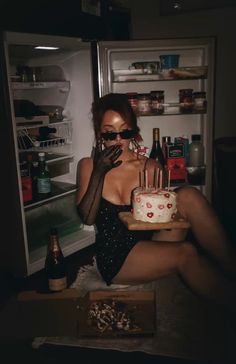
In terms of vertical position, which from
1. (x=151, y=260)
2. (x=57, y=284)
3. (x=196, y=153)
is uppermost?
(x=196, y=153)

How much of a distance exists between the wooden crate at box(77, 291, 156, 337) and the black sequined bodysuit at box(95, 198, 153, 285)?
0.35 ft

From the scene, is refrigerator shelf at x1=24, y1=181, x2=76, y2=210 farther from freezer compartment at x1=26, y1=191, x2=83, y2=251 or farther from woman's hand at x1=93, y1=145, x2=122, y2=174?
woman's hand at x1=93, y1=145, x2=122, y2=174

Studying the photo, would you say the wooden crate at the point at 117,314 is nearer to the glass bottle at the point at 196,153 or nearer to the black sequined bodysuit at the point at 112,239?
the black sequined bodysuit at the point at 112,239

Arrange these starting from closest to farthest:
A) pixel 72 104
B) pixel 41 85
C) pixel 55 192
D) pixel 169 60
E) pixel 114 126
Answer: pixel 114 126 < pixel 41 85 < pixel 169 60 < pixel 55 192 < pixel 72 104

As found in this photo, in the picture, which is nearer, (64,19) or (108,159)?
(108,159)

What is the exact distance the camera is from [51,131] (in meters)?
2.92

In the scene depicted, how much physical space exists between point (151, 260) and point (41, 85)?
1322 millimetres

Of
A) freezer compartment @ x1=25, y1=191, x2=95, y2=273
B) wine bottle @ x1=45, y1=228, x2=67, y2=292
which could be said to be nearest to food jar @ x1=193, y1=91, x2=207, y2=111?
freezer compartment @ x1=25, y1=191, x2=95, y2=273

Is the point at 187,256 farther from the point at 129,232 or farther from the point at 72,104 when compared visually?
the point at 72,104

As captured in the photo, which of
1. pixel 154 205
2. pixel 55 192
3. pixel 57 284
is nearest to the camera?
pixel 154 205

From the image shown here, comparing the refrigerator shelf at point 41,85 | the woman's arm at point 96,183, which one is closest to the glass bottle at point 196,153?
the refrigerator shelf at point 41,85

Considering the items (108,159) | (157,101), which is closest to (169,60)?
(157,101)

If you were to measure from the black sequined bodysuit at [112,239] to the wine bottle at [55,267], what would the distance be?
0.32 m

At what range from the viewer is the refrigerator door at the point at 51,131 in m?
2.54
